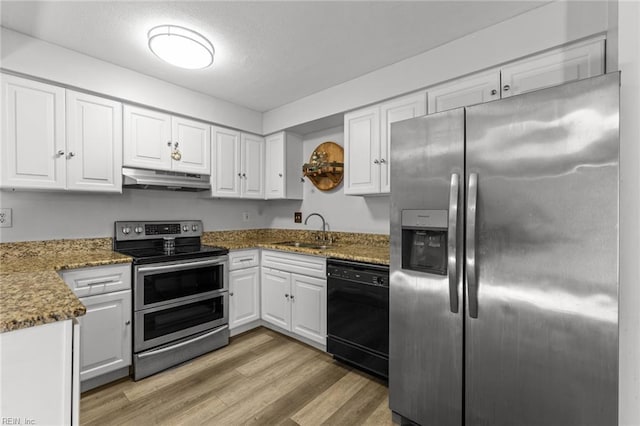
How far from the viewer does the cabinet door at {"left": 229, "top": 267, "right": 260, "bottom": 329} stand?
2.86 m

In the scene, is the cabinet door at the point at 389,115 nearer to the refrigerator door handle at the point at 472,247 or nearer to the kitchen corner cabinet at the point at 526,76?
the kitchen corner cabinet at the point at 526,76

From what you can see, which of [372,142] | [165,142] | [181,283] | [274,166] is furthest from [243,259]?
[372,142]

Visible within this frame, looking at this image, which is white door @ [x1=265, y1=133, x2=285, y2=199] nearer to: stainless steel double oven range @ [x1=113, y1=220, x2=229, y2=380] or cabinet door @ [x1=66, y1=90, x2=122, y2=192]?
stainless steel double oven range @ [x1=113, y1=220, x2=229, y2=380]

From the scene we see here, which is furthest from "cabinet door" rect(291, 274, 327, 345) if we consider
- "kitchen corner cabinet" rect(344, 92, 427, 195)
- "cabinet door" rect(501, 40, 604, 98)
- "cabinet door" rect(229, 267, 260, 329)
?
"cabinet door" rect(501, 40, 604, 98)

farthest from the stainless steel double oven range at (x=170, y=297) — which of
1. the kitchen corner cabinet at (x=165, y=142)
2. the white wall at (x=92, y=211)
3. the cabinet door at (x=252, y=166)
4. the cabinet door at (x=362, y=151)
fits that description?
the cabinet door at (x=362, y=151)

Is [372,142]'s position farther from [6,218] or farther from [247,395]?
[6,218]

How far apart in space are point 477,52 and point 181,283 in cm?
283

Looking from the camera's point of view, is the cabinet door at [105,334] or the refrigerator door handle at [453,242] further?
the cabinet door at [105,334]

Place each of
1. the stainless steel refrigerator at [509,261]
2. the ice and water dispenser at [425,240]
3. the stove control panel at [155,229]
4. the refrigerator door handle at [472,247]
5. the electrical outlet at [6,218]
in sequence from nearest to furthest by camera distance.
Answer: the stainless steel refrigerator at [509,261]
the refrigerator door handle at [472,247]
the ice and water dispenser at [425,240]
the electrical outlet at [6,218]
the stove control panel at [155,229]

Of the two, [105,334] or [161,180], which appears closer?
[105,334]

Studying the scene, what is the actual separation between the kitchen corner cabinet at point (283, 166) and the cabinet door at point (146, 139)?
1128mm

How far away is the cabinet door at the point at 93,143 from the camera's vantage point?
7.18 feet

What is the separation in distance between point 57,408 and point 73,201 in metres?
2.05

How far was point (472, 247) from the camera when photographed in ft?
4.53
